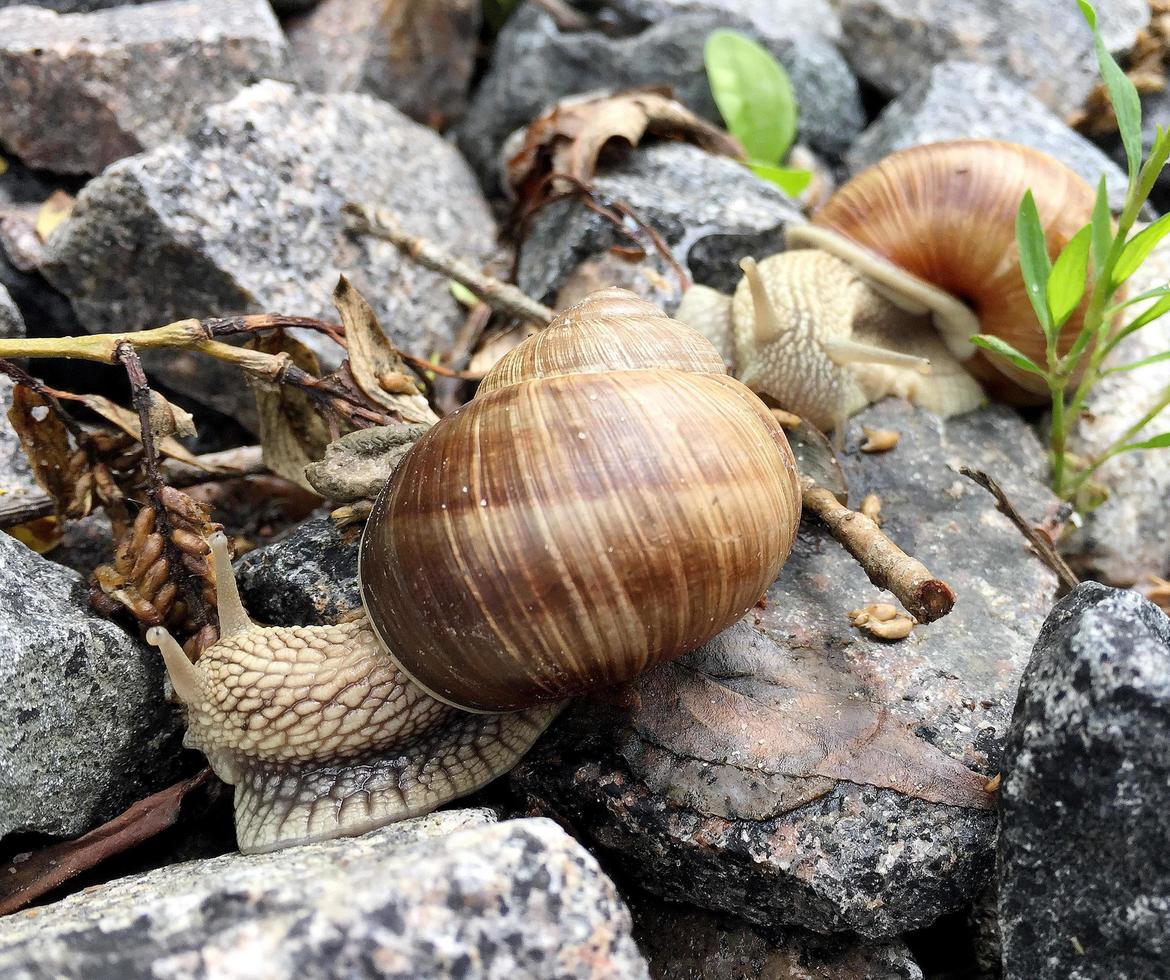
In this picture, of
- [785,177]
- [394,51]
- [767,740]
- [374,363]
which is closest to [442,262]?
[374,363]

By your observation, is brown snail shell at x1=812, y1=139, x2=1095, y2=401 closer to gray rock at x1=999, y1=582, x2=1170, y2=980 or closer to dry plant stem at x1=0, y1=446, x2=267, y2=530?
gray rock at x1=999, y1=582, x2=1170, y2=980

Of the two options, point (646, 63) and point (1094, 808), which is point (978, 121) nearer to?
point (646, 63)

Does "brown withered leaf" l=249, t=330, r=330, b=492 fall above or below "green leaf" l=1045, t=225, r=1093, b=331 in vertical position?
below

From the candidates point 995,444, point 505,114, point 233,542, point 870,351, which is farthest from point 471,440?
point 505,114

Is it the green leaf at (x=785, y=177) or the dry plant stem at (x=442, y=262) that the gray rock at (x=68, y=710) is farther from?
the green leaf at (x=785, y=177)

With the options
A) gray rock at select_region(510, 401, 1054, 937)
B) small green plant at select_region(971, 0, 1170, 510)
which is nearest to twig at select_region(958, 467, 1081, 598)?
gray rock at select_region(510, 401, 1054, 937)

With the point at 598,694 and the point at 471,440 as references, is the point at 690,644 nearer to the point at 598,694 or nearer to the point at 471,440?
the point at 598,694
